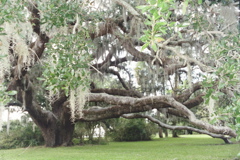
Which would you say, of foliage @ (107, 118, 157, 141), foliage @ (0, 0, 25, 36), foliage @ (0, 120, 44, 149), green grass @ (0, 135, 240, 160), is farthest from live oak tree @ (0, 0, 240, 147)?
foliage @ (107, 118, 157, 141)

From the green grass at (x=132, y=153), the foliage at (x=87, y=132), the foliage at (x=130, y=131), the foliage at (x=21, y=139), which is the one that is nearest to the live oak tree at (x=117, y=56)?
the green grass at (x=132, y=153)

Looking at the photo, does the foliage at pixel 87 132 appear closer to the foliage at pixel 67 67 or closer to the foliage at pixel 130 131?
the foliage at pixel 130 131

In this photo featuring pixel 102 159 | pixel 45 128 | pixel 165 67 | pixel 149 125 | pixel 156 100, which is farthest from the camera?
pixel 149 125

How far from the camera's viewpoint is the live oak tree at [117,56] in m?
2.46

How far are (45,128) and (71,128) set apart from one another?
1.06 m

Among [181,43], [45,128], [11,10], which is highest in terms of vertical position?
[181,43]

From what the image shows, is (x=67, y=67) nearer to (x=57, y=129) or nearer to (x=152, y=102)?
(x=152, y=102)

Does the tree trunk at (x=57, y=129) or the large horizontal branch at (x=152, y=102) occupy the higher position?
the large horizontal branch at (x=152, y=102)

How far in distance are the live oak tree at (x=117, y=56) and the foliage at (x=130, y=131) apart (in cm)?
432

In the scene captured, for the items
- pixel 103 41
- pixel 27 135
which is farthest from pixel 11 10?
pixel 27 135

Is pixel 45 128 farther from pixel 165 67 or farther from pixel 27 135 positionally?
pixel 165 67

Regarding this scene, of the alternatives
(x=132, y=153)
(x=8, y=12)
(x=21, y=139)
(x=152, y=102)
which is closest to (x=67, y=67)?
(x=8, y=12)

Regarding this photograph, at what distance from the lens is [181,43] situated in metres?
7.12

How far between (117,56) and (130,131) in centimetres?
740
